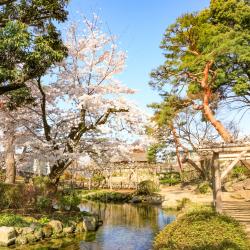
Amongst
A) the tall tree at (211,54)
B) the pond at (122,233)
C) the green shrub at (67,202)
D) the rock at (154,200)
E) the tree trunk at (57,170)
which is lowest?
the pond at (122,233)

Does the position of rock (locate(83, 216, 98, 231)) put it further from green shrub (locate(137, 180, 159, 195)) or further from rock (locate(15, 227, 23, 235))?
green shrub (locate(137, 180, 159, 195))

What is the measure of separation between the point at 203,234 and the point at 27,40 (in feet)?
27.0

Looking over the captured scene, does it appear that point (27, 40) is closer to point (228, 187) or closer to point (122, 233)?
point (122, 233)

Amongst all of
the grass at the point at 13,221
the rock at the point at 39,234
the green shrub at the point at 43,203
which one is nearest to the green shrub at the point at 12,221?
the grass at the point at 13,221

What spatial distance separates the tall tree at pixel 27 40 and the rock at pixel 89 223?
6967mm

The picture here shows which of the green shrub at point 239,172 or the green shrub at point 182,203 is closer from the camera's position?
the green shrub at point 182,203

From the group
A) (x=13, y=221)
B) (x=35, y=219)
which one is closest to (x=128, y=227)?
(x=35, y=219)

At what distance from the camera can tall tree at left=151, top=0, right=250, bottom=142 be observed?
21.9 metres

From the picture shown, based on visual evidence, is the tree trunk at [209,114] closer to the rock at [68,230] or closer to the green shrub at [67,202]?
the green shrub at [67,202]

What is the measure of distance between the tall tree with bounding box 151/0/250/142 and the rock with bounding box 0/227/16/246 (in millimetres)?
11940

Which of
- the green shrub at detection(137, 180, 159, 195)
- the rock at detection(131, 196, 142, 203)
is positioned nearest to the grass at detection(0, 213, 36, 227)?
the rock at detection(131, 196, 142, 203)

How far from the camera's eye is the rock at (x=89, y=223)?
16062 millimetres

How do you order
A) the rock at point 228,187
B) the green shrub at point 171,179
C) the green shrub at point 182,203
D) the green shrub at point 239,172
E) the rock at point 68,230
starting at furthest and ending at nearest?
the green shrub at point 171,179 < the green shrub at point 239,172 < the rock at point 228,187 < the green shrub at point 182,203 < the rock at point 68,230

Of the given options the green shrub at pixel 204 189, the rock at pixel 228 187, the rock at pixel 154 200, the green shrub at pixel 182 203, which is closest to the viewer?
the green shrub at pixel 182 203
